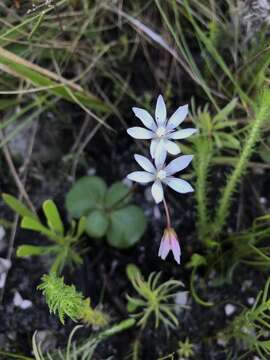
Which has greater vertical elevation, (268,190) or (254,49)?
(254,49)

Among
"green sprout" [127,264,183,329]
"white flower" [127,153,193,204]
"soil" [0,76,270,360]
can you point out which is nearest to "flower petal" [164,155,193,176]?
"white flower" [127,153,193,204]

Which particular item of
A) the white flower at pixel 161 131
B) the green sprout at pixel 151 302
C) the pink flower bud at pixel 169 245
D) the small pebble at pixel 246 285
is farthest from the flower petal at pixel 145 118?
the small pebble at pixel 246 285

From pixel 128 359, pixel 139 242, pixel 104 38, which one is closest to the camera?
pixel 128 359

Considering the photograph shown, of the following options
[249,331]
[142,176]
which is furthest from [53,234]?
[249,331]

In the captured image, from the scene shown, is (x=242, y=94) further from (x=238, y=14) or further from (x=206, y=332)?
(x=206, y=332)

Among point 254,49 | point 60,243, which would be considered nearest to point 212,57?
point 254,49

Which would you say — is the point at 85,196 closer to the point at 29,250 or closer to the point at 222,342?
the point at 29,250

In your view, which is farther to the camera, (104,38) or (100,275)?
(104,38)
